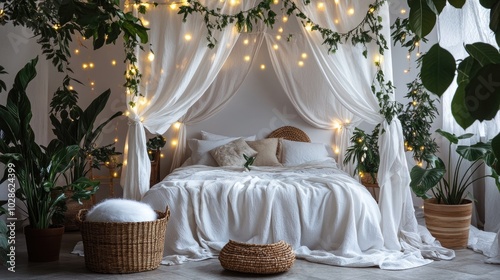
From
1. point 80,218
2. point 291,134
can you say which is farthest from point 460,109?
point 291,134

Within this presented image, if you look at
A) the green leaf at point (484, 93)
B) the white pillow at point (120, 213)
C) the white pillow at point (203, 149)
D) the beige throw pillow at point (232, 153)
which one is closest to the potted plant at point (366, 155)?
the beige throw pillow at point (232, 153)

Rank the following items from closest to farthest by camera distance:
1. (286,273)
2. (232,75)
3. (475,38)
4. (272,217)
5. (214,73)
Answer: (286,273)
(272,217)
(214,73)
(475,38)
(232,75)

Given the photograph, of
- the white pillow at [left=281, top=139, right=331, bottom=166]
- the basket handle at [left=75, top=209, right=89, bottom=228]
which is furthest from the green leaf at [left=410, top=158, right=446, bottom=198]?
the basket handle at [left=75, top=209, right=89, bottom=228]

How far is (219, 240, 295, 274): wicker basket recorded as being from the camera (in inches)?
163

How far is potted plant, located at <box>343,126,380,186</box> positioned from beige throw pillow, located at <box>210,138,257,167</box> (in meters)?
1.12

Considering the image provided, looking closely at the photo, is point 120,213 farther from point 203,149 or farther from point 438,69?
point 438,69

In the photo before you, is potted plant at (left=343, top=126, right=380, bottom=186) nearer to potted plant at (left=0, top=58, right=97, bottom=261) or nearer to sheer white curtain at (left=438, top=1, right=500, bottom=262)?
sheer white curtain at (left=438, top=1, right=500, bottom=262)

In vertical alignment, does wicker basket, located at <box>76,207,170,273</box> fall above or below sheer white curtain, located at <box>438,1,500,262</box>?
below

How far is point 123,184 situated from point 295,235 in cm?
157

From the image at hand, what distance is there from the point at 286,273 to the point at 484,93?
379cm

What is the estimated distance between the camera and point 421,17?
714 mm

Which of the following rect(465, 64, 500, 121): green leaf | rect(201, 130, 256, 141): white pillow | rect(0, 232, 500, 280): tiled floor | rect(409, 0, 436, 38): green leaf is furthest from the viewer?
rect(201, 130, 256, 141): white pillow

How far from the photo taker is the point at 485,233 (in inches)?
221

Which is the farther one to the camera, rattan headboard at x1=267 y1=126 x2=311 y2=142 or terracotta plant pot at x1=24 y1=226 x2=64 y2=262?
rattan headboard at x1=267 y1=126 x2=311 y2=142
